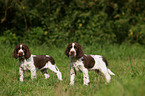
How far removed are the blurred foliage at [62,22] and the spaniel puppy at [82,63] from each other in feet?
23.0

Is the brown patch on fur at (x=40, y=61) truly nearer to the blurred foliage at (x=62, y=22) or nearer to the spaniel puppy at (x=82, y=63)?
the spaniel puppy at (x=82, y=63)

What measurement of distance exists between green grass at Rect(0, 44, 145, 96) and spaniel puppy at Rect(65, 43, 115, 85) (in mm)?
226

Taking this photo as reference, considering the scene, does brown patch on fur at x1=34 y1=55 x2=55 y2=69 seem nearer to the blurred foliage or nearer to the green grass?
the green grass

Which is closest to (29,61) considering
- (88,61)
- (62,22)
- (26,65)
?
(26,65)

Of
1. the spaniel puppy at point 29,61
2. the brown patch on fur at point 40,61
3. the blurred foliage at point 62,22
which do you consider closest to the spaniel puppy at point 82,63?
the spaniel puppy at point 29,61

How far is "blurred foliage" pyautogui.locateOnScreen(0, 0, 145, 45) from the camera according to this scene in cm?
1395

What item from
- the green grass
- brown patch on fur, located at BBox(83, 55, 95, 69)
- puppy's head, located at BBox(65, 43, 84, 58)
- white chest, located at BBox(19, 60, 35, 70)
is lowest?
the green grass

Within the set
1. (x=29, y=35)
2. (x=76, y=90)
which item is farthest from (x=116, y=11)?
(x=76, y=90)

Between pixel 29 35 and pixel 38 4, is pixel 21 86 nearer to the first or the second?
pixel 29 35

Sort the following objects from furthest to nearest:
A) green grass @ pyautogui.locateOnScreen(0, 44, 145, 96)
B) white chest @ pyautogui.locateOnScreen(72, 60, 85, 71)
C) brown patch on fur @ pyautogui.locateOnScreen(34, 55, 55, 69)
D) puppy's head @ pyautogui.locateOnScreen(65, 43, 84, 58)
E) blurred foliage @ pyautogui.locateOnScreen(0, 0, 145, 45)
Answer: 1. blurred foliage @ pyautogui.locateOnScreen(0, 0, 145, 45)
2. brown patch on fur @ pyautogui.locateOnScreen(34, 55, 55, 69)
3. white chest @ pyautogui.locateOnScreen(72, 60, 85, 71)
4. puppy's head @ pyautogui.locateOnScreen(65, 43, 84, 58)
5. green grass @ pyautogui.locateOnScreen(0, 44, 145, 96)

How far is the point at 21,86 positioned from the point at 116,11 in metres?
12.9

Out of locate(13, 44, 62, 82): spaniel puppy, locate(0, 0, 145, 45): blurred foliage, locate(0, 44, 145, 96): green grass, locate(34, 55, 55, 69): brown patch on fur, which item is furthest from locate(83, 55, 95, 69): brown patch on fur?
locate(0, 0, 145, 45): blurred foliage

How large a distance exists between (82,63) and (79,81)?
75cm

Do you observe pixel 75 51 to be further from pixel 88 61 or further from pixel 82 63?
pixel 88 61
